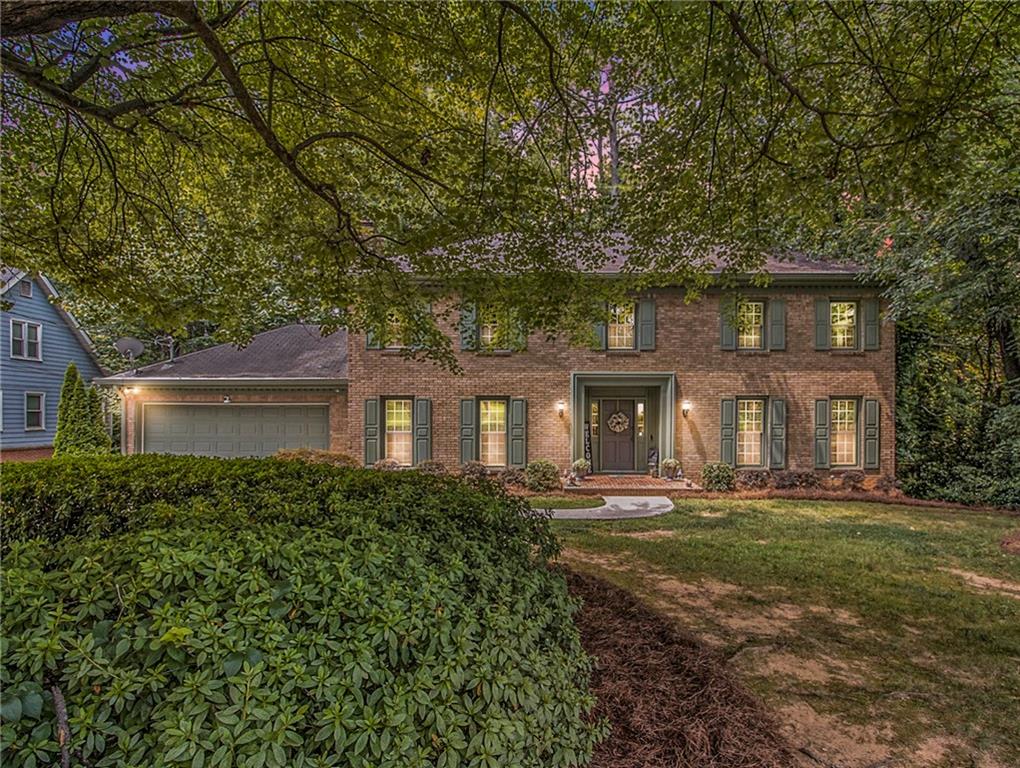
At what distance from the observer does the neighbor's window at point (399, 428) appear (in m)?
12.1

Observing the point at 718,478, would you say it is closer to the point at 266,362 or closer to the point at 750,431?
the point at 750,431

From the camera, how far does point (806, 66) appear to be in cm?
391

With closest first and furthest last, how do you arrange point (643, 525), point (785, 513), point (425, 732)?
point (425, 732) → point (643, 525) → point (785, 513)

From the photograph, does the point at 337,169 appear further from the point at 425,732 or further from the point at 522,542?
the point at 425,732

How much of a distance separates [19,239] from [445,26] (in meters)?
5.15

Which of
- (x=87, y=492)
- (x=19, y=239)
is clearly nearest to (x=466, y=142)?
(x=19, y=239)

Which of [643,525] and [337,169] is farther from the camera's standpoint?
[643,525]

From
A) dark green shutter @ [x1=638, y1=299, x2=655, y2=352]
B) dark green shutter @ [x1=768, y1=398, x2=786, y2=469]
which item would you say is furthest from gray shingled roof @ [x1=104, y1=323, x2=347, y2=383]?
dark green shutter @ [x1=768, y1=398, x2=786, y2=469]

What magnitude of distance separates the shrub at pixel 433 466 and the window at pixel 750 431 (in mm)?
7681

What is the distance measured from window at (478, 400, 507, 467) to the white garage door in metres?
4.47

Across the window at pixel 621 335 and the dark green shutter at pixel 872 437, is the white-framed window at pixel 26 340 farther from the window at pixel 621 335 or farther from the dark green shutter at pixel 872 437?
the dark green shutter at pixel 872 437

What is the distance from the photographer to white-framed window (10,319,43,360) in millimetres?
15320

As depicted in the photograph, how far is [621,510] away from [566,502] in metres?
1.29

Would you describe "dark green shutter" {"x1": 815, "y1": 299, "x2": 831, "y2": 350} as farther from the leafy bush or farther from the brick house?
the leafy bush
